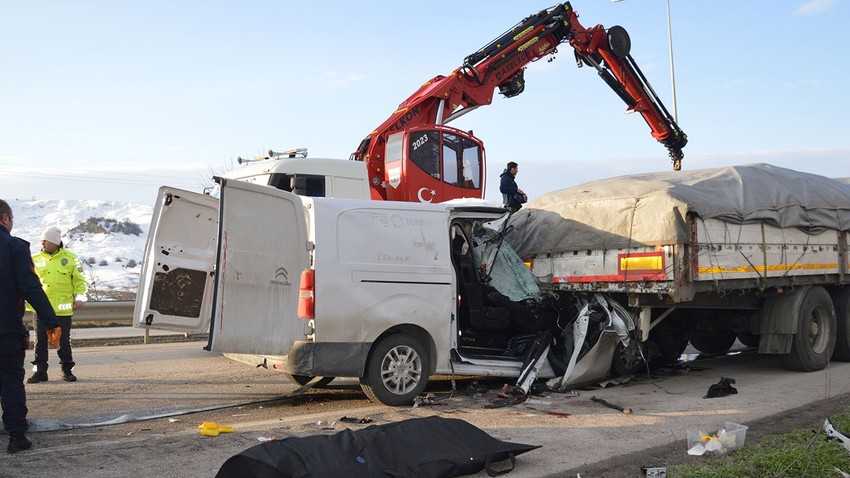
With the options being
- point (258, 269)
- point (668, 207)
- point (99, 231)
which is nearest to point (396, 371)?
point (258, 269)

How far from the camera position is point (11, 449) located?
5473 millimetres

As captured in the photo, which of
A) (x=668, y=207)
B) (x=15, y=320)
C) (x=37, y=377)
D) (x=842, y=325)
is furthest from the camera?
(x=842, y=325)

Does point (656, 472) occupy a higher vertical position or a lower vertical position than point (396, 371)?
lower

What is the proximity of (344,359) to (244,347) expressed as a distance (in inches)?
37.1

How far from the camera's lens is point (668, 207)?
26.3 feet

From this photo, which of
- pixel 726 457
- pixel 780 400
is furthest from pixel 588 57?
pixel 726 457

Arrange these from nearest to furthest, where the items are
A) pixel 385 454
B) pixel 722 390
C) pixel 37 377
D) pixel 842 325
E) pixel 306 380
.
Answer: pixel 385 454 → pixel 722 390 → pixel 306 380 → pixel 37 377 → pixel 842 325

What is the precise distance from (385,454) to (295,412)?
2587mm

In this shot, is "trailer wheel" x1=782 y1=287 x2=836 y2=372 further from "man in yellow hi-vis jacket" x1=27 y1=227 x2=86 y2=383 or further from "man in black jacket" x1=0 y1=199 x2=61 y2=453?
"man in yellow hi-vis jacket" x1=27 y1=227 x2=86 y2=383

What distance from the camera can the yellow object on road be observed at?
5.93 metres

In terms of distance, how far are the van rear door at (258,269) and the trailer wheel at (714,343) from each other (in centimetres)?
635

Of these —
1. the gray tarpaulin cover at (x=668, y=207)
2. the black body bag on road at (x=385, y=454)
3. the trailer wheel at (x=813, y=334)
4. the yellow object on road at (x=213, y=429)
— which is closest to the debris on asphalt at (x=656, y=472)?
the black body bag on road at (x=385, y=454)

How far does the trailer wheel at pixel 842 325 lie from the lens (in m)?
10.1

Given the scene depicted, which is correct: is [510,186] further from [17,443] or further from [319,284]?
[17,443]
